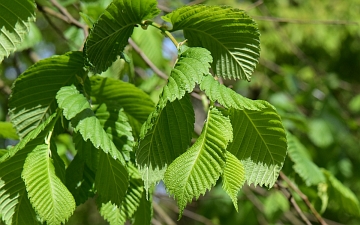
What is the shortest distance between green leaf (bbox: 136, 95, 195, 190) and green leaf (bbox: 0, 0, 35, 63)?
1.00 ft

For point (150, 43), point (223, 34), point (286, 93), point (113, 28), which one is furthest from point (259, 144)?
point (286, 93)

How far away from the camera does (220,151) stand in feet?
2.37

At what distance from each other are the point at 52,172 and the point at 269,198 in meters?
1.98

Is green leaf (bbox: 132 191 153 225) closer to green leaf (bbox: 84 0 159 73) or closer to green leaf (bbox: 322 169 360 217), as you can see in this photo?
green leaf (bbox: 84 0 159 73)

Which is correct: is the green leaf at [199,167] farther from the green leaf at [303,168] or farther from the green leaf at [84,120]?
the green leaf at [303,168]

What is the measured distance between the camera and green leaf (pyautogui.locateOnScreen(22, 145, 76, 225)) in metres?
0.76

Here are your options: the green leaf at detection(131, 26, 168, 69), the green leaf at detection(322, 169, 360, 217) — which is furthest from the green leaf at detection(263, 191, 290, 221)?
the green leaf at detection(131, 26, 168, 69)

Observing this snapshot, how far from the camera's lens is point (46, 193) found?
76 centimetres

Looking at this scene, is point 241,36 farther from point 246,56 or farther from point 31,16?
point 31,16

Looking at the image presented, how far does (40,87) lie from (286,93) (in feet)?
8.10

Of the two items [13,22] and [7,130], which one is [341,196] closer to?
[7,130]

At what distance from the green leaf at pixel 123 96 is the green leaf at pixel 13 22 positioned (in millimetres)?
185

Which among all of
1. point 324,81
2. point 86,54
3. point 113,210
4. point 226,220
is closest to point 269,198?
point 226,220

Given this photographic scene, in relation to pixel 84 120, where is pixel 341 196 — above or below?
below
